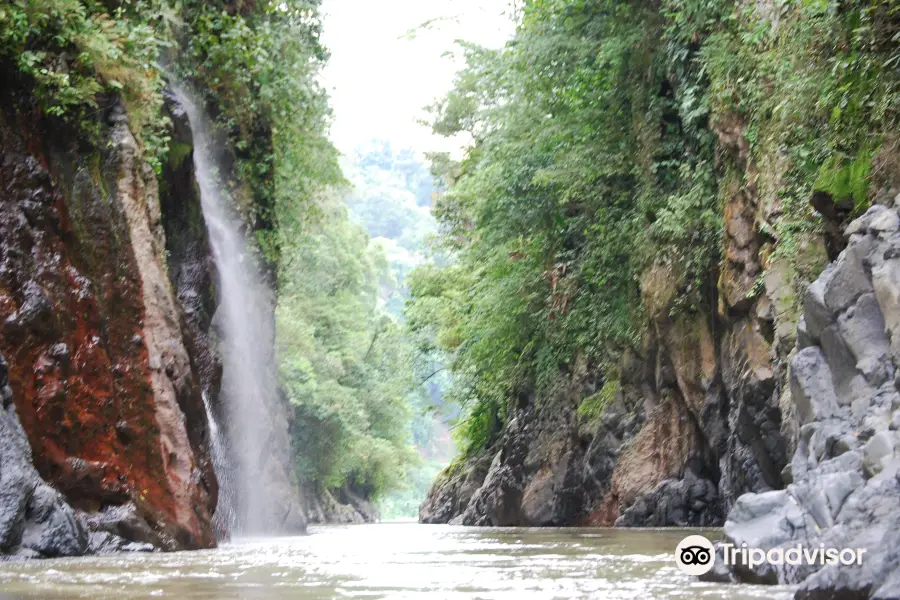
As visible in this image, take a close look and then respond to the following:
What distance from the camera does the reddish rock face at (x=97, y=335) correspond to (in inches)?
374

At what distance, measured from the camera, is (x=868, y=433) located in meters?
6.25

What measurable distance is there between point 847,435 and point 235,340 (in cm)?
1334

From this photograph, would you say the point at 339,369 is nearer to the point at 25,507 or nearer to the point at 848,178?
the point at 25,507

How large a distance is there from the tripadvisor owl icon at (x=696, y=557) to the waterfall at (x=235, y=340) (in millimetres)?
8952

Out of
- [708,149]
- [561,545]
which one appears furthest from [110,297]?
[708,149]

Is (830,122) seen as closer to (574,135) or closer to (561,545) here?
(561,545)

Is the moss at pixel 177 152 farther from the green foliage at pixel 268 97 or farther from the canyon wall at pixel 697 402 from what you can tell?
the canyon wall at pixel 697 402

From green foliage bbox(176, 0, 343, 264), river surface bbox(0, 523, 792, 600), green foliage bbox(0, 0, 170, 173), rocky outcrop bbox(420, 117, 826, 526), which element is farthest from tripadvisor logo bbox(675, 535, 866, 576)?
green foliage bbox(176, 0, 343, 264)

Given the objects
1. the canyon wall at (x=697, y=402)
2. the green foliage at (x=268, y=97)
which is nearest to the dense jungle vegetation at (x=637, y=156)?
the canyon wall at (x=697, y=402)

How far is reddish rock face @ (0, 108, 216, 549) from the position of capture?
951 centimetres

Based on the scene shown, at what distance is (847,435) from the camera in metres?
6.54

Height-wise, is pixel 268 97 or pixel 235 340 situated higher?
pixel 268 97

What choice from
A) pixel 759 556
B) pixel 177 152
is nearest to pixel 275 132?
pixel 177 152

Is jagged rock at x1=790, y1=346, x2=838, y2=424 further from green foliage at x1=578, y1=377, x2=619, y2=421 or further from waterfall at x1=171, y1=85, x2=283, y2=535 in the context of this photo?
green foliage at x1=578, y1=377, x2=619, y2=421
